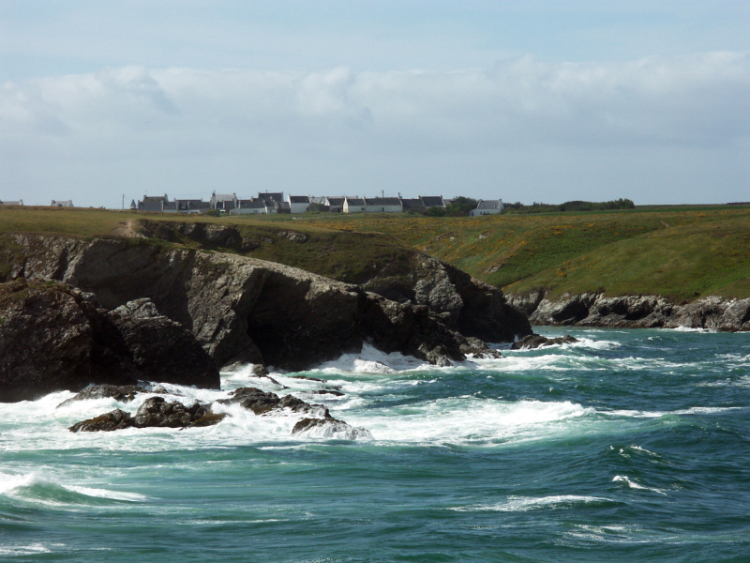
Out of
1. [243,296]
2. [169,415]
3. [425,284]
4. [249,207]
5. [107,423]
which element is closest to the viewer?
[107,423]

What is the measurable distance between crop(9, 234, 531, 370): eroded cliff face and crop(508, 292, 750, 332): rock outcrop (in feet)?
101

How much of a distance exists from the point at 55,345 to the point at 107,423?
24.7 ft

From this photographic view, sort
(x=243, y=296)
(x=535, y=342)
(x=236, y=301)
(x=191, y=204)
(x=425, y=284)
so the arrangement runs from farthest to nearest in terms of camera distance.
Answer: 1. (x=191, y=204)
2. (x=425, y=284)
3. (x=535, y=342)
4. (x=243, y=296)
5. (x=236, y=301)

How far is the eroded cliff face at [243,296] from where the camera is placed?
147ft

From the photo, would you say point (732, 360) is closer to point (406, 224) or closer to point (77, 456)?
point (77, 456)


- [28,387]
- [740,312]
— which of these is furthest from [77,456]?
[740,312]

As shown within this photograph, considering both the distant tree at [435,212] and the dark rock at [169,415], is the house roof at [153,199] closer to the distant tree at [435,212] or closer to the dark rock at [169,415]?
the distant tree at [435,212]

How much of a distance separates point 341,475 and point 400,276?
4528cm

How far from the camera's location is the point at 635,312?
3332 inches

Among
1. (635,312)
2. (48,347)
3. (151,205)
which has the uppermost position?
(151,205)

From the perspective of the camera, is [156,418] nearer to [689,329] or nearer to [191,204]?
[689,329]

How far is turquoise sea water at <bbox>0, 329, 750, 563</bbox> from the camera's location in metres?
13.8

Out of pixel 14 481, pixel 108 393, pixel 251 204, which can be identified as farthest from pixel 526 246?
pixel 14 481

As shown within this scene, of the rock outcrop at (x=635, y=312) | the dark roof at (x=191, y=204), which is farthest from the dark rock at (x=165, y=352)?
the dark roof at (x=191, y=204)
